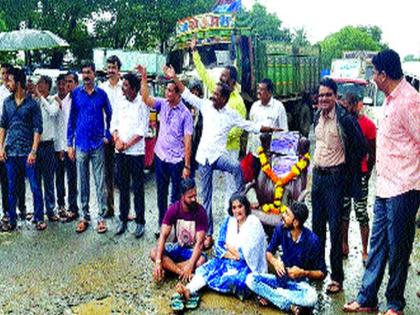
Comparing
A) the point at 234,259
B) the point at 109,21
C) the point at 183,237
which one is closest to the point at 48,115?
the point at 183,237

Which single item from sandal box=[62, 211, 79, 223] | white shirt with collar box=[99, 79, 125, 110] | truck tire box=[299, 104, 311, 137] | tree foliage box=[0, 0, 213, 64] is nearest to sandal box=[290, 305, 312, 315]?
white shirt with collar box=[99, 79, 125, 110]

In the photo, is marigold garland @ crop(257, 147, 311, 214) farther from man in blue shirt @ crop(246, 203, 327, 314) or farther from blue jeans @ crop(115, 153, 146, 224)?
blue jeans @ crop(115, 153, 146, 224)

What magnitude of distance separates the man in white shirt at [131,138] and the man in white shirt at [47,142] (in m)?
0.92

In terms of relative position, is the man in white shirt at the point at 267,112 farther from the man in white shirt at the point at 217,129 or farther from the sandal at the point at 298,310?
the sandal at the point at 298,310

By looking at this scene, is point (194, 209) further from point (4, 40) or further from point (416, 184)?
point (4, 40)

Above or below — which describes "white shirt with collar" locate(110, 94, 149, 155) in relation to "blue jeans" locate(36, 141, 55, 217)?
above

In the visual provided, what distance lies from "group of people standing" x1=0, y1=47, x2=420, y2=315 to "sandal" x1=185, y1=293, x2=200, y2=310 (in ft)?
0.04

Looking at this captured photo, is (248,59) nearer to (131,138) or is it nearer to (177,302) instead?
(131,138)

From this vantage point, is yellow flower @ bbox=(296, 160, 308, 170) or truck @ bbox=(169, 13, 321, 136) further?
truck @ bbox=(169, 13, 321, 136)

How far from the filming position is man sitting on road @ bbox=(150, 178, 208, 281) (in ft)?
17.9

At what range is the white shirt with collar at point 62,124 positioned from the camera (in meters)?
7.39

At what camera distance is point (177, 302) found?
4879 millimetres

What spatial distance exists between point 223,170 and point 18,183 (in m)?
2.60

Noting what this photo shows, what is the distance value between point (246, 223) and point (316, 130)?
110cm
